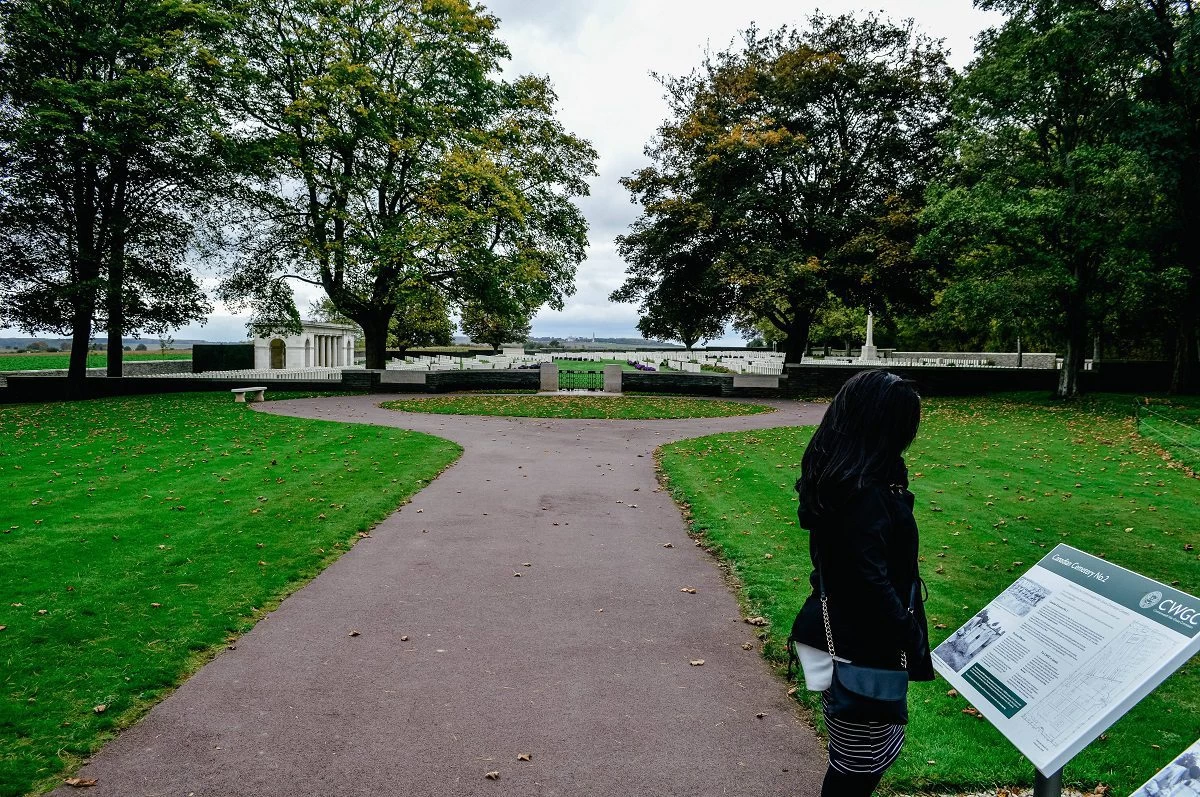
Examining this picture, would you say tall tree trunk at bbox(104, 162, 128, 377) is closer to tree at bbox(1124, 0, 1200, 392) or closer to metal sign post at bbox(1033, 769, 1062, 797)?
metal sign post at bbox(1033, 769, 1062, 797)

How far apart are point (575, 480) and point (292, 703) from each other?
6783 millimetres

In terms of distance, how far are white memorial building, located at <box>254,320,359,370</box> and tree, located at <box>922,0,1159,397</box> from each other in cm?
3229

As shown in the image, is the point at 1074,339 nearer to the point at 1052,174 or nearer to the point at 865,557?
the point at 1052,174

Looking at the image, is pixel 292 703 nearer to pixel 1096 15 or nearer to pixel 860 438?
pixel 860 438

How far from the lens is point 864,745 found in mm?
2443

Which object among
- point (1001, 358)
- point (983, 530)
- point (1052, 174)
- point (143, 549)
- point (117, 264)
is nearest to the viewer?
point (143, 549)

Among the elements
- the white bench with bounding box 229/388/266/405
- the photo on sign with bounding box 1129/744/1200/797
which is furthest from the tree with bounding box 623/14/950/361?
the photo on sign with bounding box 1129/744/1200/797

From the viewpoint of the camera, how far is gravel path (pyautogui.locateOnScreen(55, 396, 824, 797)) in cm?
337

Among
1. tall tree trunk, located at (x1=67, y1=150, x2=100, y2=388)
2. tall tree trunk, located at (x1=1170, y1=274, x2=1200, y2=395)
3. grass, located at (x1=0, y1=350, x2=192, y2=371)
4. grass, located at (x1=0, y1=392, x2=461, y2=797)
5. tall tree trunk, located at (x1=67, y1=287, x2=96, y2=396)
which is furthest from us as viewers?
grass, located at (x1=0, y1=350, x2=192, y2=371)

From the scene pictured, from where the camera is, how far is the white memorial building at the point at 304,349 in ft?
132

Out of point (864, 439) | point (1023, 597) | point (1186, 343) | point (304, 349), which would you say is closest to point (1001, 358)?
point (1186, 343)

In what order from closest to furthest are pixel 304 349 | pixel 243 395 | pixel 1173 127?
1. pixel 1173 127
2. pixel 243 395
3. pixel 304 349

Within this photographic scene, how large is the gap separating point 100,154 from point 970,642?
30.0 metres

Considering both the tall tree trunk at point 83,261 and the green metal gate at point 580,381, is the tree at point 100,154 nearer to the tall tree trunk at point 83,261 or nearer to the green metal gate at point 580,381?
the tall tree trunk at point 83,261
